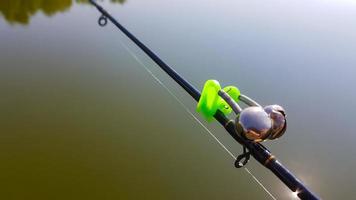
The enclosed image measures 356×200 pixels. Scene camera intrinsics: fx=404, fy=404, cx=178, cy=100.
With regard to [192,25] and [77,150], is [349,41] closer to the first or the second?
[192,25]

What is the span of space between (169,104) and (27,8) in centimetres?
566

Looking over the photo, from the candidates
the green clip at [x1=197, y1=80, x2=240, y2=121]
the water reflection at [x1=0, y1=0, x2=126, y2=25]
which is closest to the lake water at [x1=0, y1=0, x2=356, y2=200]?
the water reflection at [x1=0, y1=0, x2=126, y2=25]

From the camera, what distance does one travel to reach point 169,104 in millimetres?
4398

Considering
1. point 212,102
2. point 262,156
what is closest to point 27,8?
point 212,102

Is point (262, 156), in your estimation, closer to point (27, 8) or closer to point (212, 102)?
point (212, 102)

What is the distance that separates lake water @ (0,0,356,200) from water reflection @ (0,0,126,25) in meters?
0.17

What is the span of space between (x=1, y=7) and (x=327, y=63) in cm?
695

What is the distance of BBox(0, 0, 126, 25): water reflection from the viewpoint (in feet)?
25.0

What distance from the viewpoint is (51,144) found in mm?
3781

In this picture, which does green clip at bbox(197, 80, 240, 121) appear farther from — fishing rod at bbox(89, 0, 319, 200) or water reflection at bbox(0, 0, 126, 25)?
water reflection at bbox(0, 0, 126, 25)

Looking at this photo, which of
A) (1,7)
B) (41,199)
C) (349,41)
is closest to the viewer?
(41,199)

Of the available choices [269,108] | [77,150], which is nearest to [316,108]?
[77,150]

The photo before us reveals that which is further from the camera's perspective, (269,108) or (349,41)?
(349,41)

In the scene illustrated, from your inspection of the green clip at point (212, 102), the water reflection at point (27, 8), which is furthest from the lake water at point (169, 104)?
the green clip at point (212, 102)
